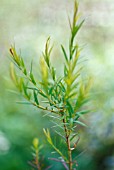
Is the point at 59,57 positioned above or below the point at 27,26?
below

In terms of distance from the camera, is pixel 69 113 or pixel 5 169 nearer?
pixel 69 113

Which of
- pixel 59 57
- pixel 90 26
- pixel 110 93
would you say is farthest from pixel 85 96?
pixel 90 26

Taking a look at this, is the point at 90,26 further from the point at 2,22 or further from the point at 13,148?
the point at 13,148

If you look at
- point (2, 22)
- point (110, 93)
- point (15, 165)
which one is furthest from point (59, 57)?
point (15, 165)

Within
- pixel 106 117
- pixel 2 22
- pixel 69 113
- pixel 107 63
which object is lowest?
pixel 106 117

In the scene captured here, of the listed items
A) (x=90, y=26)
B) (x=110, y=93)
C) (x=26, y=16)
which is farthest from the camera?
(x=26, y=16)

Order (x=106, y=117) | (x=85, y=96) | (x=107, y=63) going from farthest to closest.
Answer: (x=107, y=63) → (x=106, y=117) → (x=85, y=96)
